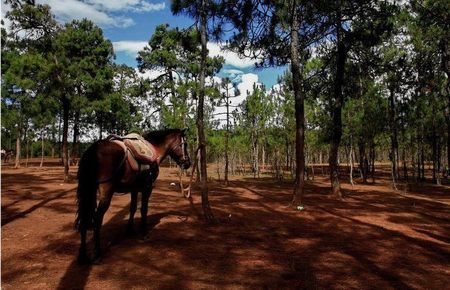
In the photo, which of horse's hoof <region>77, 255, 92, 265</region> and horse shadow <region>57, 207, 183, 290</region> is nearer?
horse shadow <region>57, 207, 183, 290</region>

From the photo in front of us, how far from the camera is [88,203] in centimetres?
733

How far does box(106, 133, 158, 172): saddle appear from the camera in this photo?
27.1ft

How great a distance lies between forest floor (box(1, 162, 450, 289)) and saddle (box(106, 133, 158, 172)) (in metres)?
1.77

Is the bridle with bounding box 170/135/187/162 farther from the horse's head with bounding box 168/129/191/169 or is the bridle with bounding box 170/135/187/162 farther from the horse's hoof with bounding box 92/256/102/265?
the horse's hoof with bounding box 92/256/102/265

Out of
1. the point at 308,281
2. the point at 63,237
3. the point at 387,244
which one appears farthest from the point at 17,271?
the point at 387,244

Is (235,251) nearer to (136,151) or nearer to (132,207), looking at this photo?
(132,207)

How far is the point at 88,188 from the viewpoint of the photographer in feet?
24.1

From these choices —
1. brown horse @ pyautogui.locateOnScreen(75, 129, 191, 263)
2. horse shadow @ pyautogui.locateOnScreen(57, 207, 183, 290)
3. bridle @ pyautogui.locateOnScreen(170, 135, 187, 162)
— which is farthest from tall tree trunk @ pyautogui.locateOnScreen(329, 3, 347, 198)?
brown horse @ pyautogui.locateOnScreen(75, 129, 191, 263)

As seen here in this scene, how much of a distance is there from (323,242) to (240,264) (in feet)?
9.45

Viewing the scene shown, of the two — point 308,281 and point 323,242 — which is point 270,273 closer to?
point 308,281

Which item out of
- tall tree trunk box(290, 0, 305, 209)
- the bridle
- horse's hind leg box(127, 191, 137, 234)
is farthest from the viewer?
tall tree trunk box(290, 0, 305, 209)

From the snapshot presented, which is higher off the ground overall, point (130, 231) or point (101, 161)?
point (101, 161)

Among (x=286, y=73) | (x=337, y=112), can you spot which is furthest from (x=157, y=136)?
(x=286, y=73)

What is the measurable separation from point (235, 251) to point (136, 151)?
3.07 metres
